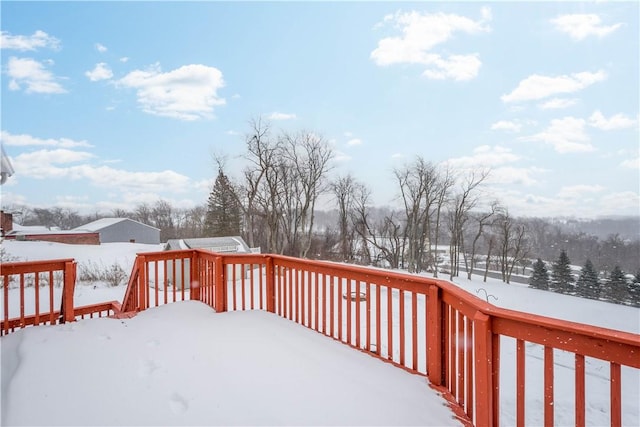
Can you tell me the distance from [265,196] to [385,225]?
42.2 feet

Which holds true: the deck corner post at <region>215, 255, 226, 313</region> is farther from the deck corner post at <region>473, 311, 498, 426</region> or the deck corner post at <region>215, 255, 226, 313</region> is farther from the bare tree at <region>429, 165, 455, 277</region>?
the bare tree at <region>429, 165, 455, 277</region>

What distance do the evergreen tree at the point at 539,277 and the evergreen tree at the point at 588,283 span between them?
2.42 metres

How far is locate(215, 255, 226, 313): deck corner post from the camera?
453 cm

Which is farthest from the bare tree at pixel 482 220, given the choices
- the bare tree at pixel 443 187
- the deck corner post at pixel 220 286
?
the deck corner post at pixel 220 286

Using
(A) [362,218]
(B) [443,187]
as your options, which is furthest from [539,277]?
(A) [362,218]

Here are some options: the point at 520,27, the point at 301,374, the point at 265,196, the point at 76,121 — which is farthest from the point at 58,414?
the point at 265,196

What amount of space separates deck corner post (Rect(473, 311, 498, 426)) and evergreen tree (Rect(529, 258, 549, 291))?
31623 millimetres

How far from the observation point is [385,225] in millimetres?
32219

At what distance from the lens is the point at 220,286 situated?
4.54 meters

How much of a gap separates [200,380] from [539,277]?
3341 cm

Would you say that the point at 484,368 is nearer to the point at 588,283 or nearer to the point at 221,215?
the point at 588,283

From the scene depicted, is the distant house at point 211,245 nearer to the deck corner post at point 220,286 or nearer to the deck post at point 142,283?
the deck post at point 142,283

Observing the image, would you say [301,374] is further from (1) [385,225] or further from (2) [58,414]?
(1) [385,225]

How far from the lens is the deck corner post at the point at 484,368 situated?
1.83 meters
